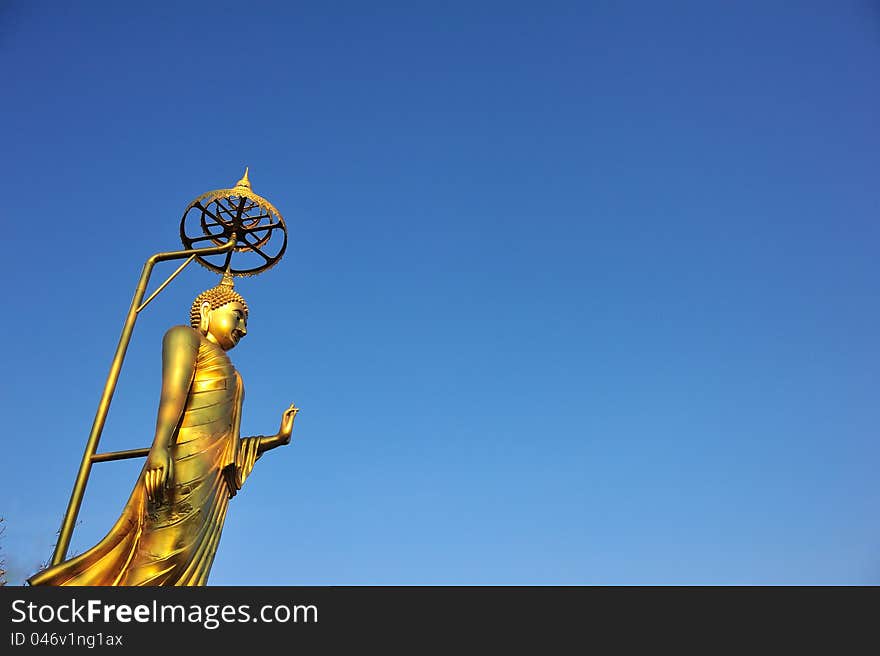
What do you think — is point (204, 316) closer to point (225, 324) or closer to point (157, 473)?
point (225, 324)

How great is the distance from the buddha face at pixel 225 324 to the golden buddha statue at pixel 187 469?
0.01 metres

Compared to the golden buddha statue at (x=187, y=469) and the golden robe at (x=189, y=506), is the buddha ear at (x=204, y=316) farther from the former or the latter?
the golden robe at (x=189, y=506)

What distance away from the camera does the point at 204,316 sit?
8664 millimetres

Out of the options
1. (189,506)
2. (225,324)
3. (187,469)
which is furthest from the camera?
(225,324)

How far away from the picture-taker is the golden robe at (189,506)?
668 centimetres

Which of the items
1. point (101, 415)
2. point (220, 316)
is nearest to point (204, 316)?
point (220, 316)

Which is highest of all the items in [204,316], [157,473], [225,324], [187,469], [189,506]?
[204,316]

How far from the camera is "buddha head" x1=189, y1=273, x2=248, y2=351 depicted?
8617 mm

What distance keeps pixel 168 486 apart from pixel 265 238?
396 centimetres

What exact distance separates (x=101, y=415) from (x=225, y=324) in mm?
2082
